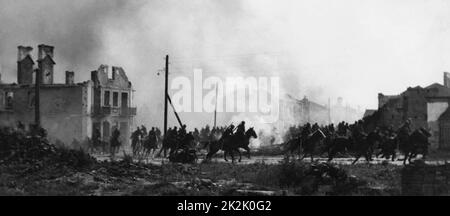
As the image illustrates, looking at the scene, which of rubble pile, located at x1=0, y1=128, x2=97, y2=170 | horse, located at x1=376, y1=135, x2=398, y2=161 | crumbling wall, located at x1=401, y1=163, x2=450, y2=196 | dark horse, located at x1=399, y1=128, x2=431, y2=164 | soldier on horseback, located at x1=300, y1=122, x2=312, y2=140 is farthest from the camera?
soldier on horseback, located at x1=300, y1=122, x2=312, y2=140

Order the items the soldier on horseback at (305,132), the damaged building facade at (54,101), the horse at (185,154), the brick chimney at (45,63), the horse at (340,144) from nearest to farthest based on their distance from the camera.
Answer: the horse at (340,144) → the horse at (185,154) → the soldier on horseback at (305,132) → the damaged building facade at (54,101) → the brick chimney at (45,63)

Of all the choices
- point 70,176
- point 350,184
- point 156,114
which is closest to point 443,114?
point 350,184

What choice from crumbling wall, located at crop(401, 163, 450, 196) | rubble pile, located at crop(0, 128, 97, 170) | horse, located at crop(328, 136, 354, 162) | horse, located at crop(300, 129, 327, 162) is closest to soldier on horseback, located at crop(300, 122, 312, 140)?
horse, located at crop(300, 129, 327, 162)

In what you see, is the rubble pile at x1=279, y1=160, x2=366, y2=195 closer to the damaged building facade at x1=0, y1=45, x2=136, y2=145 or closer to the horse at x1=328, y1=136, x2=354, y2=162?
the horse at x1=328, y1=136, x2=354, y2=162

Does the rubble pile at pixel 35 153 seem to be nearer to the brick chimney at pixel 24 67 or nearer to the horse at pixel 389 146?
the horse at pixel 389 146

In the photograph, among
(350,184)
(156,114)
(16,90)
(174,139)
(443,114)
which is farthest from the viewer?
(156,114)

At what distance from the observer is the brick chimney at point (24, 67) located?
43.5 metres

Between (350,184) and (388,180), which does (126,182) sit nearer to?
(350,184)

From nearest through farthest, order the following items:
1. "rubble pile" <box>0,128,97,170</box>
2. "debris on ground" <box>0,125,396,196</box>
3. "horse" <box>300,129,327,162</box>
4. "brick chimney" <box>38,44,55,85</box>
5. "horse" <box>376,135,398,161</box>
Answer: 1. "debris on ground" <box>0,125,396,196</box>
2. "rubble pile" <box>0,128,97,170</box>
3. "horse" <box>376,135,398,161</box>
4. "horse" <box>300,129,327,162</box>
5. "brick chimney" <box>38,44,55,85</box>

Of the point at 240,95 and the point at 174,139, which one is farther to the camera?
the point at 240,95

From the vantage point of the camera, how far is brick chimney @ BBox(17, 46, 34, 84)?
43531mm

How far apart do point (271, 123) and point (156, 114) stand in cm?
1612

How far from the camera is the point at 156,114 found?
6981 cm

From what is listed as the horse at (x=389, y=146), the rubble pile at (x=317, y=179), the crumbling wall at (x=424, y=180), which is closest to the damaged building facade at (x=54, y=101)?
the horse at (x=389, y=146)
